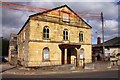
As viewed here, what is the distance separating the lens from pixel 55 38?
29.2 metres

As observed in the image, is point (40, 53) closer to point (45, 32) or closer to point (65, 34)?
point (45, 32)

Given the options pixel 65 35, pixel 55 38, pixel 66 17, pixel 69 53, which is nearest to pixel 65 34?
pixel 65 35

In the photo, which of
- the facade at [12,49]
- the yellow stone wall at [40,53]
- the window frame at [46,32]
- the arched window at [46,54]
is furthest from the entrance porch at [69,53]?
the facade at [12,49]

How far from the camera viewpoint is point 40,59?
2731cm

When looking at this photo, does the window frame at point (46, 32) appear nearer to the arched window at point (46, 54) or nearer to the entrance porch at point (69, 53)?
the arched window at point (46, 54)

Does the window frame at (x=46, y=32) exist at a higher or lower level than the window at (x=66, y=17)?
lower

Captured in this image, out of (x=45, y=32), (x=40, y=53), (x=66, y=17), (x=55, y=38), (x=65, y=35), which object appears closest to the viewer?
(x=40, y=53)

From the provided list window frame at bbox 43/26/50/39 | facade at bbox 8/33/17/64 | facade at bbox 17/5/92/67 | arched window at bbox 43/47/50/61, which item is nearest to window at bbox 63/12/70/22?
facade at bbox 17/5/92/67

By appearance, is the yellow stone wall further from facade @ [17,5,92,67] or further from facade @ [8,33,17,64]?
facade @ [8,33,17,64]

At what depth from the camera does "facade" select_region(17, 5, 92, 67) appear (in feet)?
88.8

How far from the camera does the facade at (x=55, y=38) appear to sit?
2706 centimetres

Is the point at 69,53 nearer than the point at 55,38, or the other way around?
the point at 55,38

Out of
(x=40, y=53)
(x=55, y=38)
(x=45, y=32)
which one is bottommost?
(x=40, y=53)

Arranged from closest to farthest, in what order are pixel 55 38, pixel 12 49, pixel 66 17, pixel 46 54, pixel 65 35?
pixel 46 54, pixel 55 38, pixel 65 35, pixel 66 17, pixel 12 49
